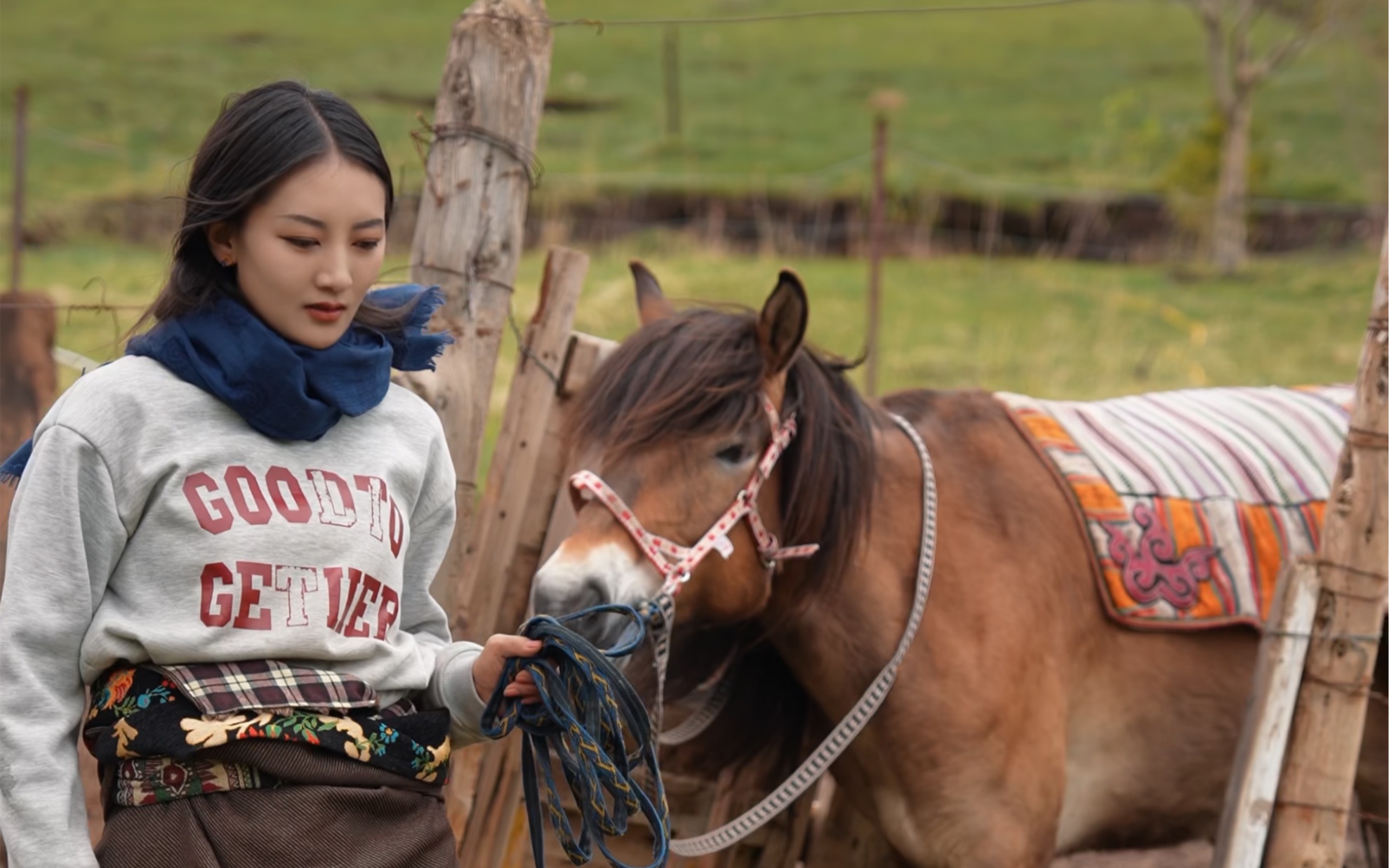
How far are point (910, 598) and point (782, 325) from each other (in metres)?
0.69

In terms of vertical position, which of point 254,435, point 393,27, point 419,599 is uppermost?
point 393,27

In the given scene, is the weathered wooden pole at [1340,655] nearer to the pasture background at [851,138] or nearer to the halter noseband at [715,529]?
the halter noseband at [715,529]

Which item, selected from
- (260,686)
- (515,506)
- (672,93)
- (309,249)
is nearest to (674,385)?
(515,506)

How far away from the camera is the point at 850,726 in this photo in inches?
117

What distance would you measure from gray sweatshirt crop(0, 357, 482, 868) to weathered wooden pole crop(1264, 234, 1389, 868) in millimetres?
2215

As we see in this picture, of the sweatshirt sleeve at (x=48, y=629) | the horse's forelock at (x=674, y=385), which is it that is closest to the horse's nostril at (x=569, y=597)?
the horse's forelock at (x=674, y=385)

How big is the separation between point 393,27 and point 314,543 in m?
26.5

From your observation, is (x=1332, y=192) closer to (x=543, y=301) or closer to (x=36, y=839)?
(x=543, y=301)

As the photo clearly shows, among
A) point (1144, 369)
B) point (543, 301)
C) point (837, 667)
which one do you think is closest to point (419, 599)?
point (837, 667)

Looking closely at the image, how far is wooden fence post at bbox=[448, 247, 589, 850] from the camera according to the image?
334 centimetres

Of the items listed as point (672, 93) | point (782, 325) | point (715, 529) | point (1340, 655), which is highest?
point (672, 93)

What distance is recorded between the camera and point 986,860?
294cm

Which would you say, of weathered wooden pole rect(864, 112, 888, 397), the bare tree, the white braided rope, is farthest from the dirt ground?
the bare tree

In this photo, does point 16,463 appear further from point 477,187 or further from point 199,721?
point 477,187
